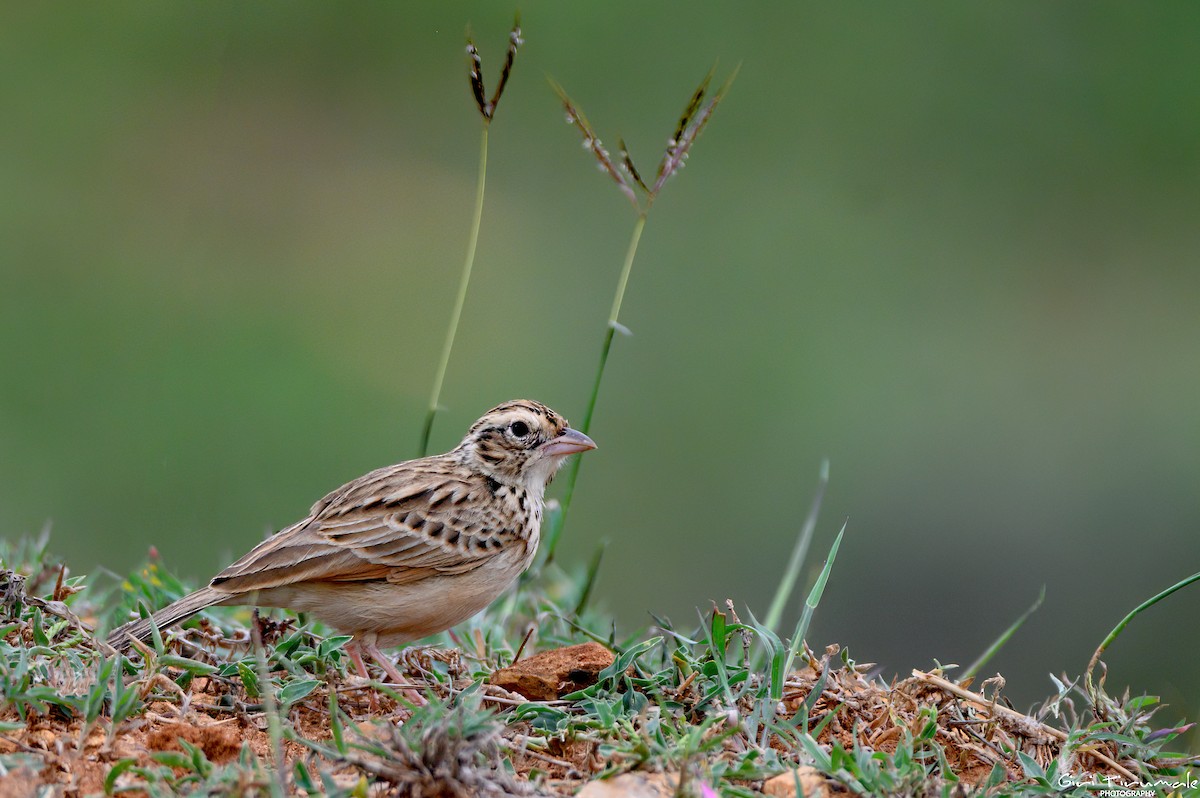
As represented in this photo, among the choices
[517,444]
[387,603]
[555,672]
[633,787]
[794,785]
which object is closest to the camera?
[633,787]

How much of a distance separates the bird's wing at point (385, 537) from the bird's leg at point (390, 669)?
0.30 metres

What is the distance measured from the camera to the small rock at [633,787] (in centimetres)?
451

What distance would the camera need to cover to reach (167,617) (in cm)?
580

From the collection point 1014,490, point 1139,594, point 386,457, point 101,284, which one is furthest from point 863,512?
point 101,284

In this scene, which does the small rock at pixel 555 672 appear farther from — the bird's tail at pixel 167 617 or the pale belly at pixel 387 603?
the bird's tail at pixel 167 617

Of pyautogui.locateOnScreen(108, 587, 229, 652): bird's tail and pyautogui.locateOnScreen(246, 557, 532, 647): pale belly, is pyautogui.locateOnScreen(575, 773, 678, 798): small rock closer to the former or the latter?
pyautogui.locateOnScreen(246, 557, 532, 647): pale belly

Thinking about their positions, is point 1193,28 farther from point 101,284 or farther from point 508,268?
point 101,284

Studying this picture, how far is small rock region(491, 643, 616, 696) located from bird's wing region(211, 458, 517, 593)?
2.33ft

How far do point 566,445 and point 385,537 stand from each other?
1.17 m

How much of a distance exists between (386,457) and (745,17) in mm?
8976

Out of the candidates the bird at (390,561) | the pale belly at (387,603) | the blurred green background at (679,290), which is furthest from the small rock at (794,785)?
the blurred green background at (679,290)

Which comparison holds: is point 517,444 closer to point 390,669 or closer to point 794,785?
point 390,669

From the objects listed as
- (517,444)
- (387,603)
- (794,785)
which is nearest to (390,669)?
(387,603)

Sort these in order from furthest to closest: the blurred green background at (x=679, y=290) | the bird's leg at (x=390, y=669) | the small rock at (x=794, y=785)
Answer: the blurred green background at (x=679, y=290) → the bird's leg at (x=390, y=669) → the small rock at (x=794, y=785)
